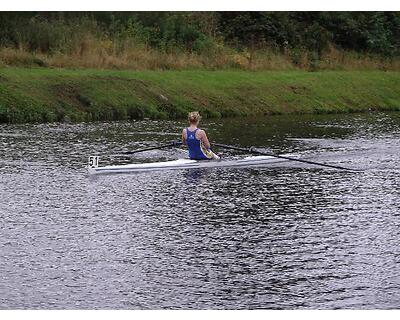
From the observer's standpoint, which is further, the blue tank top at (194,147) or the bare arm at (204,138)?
the blue tank top at (194,147)

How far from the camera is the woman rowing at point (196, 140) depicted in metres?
24.9

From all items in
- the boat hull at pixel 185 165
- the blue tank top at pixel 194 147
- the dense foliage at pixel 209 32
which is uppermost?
the dense foliage at pixel 209 32

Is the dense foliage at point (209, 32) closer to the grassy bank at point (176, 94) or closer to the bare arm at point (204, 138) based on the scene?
the grassy bank at point (176, 94)

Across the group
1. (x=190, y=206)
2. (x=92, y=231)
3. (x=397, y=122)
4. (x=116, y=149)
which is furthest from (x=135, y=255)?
(x=397, y=122)

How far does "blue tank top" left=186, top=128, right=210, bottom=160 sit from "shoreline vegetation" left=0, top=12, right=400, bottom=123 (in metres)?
12.1

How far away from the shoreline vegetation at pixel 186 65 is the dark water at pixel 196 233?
9877 mm

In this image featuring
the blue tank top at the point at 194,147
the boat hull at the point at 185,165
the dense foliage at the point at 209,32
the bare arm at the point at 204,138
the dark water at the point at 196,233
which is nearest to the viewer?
the dark water at the point at 196,233

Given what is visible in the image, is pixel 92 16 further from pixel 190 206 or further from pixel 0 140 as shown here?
pixel 190 206

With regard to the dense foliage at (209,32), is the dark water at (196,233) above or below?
below

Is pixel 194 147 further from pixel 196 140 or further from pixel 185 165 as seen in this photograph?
pixel 185 165

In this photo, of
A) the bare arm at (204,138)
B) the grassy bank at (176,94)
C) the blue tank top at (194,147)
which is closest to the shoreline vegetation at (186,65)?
the grassy bank at (176,94)

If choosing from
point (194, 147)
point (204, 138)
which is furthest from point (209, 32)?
point (204, 138)

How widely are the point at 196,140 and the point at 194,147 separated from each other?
31 cm

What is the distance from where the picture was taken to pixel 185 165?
25312mm
